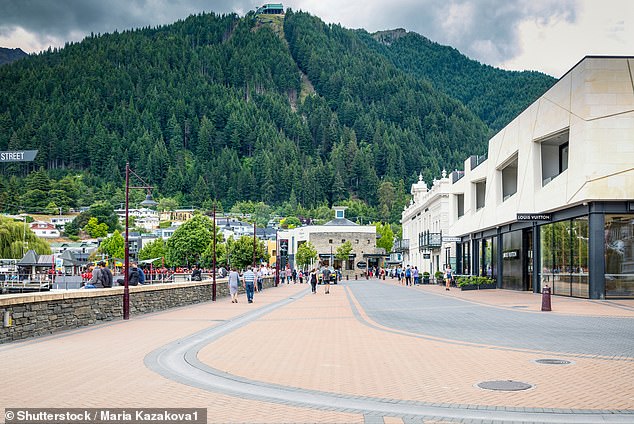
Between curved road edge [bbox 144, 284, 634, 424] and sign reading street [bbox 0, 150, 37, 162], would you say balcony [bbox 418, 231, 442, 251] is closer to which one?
curved road edge [bbox 144, 284, 634, 424]

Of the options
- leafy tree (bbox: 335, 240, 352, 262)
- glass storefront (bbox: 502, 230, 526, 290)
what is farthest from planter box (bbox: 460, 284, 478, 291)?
leafy tree (bbox: 335, 240, 352, 262)

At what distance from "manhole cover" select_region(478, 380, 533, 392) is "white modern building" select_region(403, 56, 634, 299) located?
66.7ft

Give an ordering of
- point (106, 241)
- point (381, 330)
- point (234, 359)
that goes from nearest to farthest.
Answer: point (234, 359) → point (381, 330) → point (106, 241)

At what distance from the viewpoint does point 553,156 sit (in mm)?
34531

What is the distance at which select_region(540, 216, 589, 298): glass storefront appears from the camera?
28.9 m

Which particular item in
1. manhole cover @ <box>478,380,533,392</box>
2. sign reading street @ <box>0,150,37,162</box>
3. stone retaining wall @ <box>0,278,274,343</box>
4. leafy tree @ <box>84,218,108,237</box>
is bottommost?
manhole cover @ <box>478,380,533,392</box>

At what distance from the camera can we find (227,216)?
Answer: 193 meters

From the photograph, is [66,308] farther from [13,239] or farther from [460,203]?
[13,239]

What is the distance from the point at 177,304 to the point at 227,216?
16797cm

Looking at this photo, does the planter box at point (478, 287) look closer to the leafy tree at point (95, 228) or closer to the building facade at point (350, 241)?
the building facade at point (350, 241)

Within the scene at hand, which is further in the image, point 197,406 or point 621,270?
point 621,270

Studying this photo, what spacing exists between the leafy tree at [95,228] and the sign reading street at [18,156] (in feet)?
595

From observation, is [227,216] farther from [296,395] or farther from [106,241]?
[296,395]

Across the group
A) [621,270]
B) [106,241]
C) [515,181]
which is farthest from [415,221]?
[106,241]
